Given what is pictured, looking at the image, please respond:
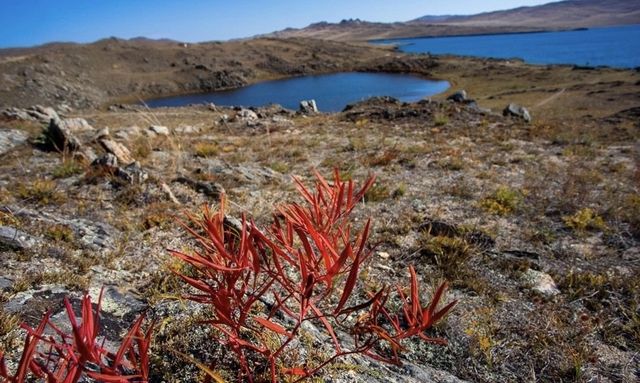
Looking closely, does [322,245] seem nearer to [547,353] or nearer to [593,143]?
[547,353]

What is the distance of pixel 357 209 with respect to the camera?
5211mm

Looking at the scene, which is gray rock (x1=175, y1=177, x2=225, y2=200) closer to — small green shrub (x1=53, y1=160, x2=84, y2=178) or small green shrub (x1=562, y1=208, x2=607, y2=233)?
small green shrub (x1=53, y1=160, x2=84, y2=178)

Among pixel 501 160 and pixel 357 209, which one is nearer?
pixel 357 209

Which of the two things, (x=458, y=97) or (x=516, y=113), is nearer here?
(x=516, y=113)

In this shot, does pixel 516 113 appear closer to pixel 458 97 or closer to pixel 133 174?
pixel 458 97

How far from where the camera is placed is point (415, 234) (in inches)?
179

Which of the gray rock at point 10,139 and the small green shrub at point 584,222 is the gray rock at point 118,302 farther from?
the gray rock at point 10,139

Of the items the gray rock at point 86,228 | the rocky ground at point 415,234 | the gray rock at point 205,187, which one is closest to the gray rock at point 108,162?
the rocky ground at point 415,234

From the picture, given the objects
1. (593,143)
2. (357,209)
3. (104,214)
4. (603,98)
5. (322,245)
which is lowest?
(603,98)

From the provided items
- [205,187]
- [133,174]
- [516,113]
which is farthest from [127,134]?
[516,113]

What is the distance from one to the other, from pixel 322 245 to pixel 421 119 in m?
12.9

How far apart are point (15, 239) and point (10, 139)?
6.84m

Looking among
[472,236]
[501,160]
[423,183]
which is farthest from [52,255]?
[501,160]

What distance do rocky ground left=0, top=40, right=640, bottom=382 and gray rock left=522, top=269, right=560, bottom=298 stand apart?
0.09 feet
